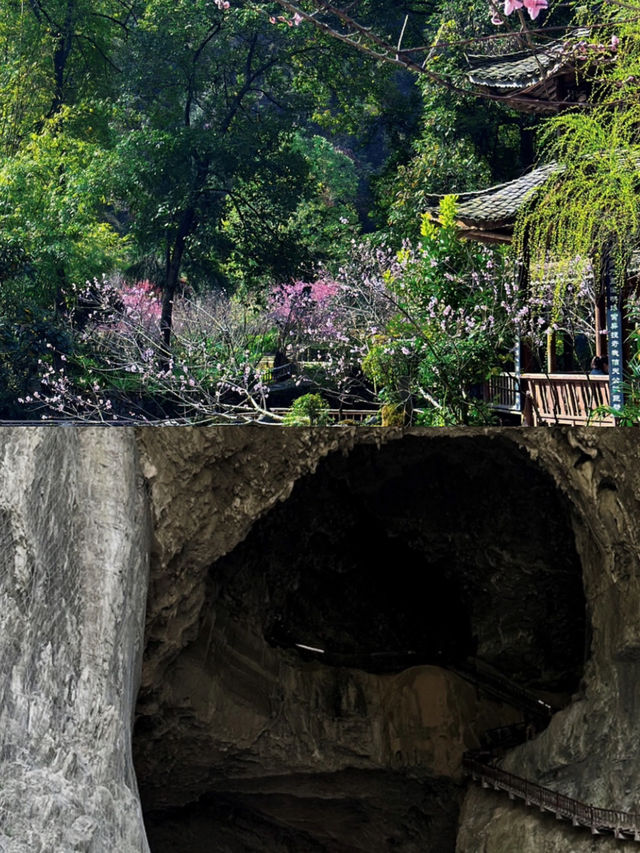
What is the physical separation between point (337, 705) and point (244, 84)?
4.47m

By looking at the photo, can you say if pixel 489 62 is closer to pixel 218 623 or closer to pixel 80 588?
pixel 218 623

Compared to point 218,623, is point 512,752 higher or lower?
lower

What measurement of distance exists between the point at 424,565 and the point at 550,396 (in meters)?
1.35

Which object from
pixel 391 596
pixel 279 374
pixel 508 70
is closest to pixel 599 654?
pixel 391 596

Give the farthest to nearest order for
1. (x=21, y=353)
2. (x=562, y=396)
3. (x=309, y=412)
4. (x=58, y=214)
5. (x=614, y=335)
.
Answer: (x=58, y=214) < (x=21, y=353) < (x=309, y=412) < (x=562, y=396) < (x=614, y=335)

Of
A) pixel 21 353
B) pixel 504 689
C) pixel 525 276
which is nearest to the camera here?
pixel 504 689

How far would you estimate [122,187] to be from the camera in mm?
7836

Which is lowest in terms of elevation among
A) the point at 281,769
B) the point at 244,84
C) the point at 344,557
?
the point at 281,769

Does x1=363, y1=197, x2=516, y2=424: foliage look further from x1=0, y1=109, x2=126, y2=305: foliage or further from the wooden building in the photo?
x1=0, y1=109, x2=126, y2=305: foliage

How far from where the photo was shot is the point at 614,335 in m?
6.52

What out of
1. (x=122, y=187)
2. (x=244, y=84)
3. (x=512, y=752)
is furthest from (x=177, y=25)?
(x=512, y=752)

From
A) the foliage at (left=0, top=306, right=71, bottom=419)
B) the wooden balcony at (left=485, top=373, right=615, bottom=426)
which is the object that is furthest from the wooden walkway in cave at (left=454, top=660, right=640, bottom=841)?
the foliage at (left=0, top=306, right=71, bottom=419)

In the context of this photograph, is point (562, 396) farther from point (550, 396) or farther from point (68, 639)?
point (68, 639)

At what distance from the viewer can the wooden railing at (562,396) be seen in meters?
6.57
